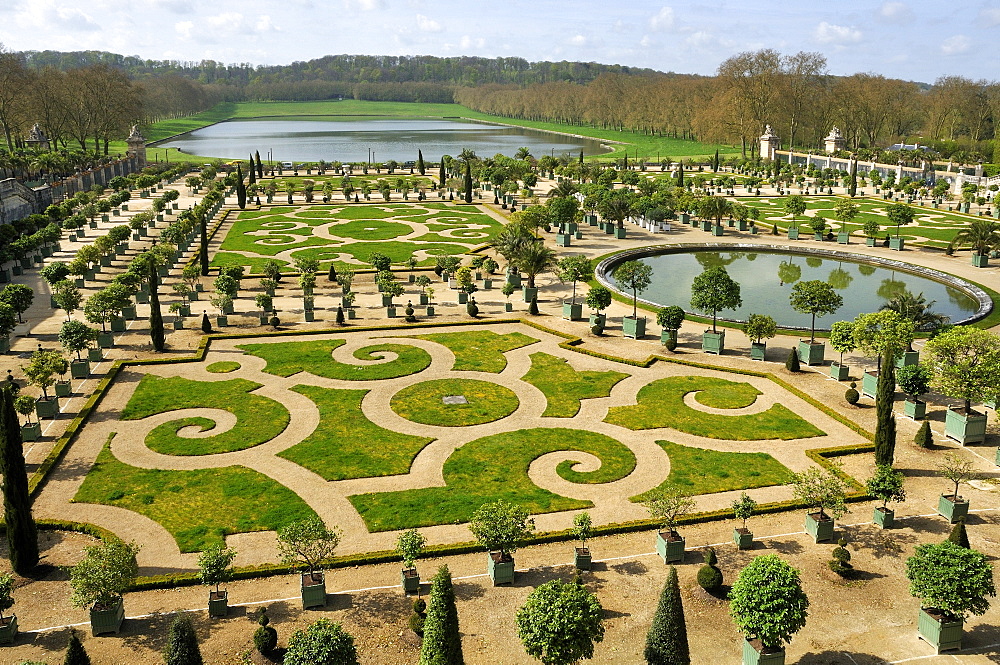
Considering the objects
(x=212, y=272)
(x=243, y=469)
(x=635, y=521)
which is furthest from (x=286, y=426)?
(x=212, y=272)

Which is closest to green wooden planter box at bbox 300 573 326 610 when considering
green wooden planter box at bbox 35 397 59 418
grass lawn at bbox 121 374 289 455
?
grass lawn at bbox 121 374 289 455

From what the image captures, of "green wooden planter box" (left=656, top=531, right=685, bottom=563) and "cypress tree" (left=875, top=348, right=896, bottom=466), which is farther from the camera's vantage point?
"cypress tree" (left=875, top=348, right=896, bottom=466)

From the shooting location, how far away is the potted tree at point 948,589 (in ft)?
74.3

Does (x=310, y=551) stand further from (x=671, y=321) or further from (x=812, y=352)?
(x=812, y=352)

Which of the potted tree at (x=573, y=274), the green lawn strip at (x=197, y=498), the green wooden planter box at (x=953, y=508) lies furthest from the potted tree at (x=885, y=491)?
the potted tree at (x=573, y=274)

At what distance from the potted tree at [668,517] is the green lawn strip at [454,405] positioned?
12267 mm

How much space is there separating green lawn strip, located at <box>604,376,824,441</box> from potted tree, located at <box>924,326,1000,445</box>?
5.75 meters

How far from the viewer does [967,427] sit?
35969mm

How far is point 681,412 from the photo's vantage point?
40188mm

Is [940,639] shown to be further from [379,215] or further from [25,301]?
[379,215]

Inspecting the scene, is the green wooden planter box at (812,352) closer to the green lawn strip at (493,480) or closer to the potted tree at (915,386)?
the potted tree at (915,386)

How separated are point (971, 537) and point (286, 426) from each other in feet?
94.5

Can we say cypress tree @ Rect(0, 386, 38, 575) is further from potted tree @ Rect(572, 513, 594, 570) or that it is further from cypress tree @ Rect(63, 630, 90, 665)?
potted tree @ Rect(572, 513, 594, 570)

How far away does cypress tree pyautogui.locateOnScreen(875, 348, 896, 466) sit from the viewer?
33.2 m
